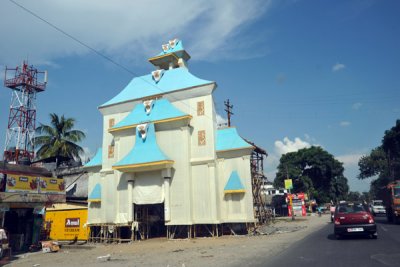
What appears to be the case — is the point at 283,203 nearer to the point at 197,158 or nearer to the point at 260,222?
the point at 260,222

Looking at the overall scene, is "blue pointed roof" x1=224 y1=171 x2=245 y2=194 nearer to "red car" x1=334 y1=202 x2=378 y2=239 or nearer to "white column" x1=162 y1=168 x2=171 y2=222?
"white column" x1=162 y1=168 x2=171 y2=222

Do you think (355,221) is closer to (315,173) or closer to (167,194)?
Answer: (167,194)

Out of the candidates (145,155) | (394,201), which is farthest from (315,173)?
(145,155)

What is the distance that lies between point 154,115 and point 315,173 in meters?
47.5

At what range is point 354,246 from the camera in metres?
12.3

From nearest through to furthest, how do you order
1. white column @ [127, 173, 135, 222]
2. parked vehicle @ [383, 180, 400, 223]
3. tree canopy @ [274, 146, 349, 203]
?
1. parked vehicle @ [383, 180, 400, 223]
2. white column @ [127, 173, 135, 222]
3. tree canopy @ [274, 146, 349, 203]

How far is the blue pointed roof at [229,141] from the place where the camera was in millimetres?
23203

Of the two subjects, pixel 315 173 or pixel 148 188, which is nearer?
pixel 148 188

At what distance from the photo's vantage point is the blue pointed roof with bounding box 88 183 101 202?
2663 cm

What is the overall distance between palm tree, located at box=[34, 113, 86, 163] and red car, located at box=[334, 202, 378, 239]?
3328 cm

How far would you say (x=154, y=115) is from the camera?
24.8m

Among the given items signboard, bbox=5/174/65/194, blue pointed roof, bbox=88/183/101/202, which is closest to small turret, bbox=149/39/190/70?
blue pointed roof, bbox=88/183/101/202

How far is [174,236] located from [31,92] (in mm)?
29222

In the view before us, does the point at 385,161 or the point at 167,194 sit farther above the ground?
the point at 385,161
